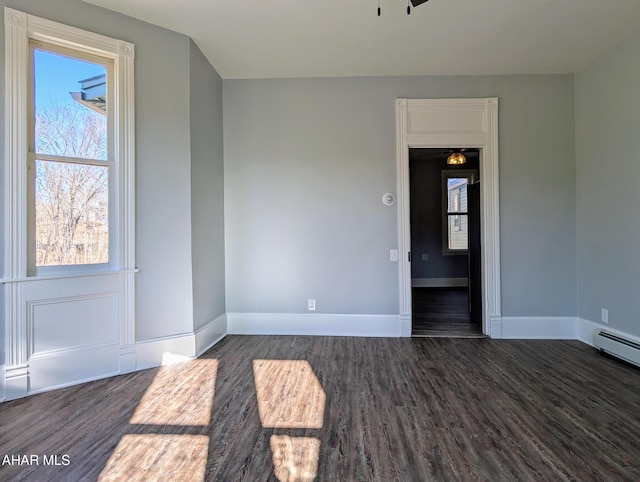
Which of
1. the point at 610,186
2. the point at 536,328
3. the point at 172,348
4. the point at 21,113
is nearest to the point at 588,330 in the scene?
the point at 536,328

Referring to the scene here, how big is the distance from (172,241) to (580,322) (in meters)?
4.49

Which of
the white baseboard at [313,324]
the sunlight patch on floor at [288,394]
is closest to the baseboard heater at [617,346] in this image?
the white baseboard at [313,324]

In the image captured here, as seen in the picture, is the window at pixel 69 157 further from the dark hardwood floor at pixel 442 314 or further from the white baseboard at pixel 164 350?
the dark hardwood floor at pixel 442 314

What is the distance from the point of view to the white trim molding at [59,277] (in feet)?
7.47

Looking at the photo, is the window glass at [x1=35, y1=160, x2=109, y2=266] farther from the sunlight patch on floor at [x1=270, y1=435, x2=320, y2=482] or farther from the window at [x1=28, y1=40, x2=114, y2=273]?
the sunlight patch on floor at [x1=270, y1=435, x2=320, y2=482]

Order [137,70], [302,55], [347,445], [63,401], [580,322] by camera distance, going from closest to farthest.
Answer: [347,445]
[63,401]
[137,70]
[302,55]
[580,322]

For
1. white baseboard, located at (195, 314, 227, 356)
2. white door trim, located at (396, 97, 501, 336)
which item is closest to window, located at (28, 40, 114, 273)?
white baseboard, located at (195, 314, 227, 356)

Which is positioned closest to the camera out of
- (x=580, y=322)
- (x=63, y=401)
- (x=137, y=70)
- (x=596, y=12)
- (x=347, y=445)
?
(x=347, y=445)

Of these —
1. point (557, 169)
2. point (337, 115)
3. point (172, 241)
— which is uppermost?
point (337, 115)

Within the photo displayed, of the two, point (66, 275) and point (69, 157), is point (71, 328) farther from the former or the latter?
point (69, 157)

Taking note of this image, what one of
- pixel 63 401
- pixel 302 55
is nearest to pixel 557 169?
pixel 302 55

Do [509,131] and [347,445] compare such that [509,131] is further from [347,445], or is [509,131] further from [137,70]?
[137,70]

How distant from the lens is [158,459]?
5.37ft

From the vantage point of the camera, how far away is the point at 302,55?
3.25 metres
